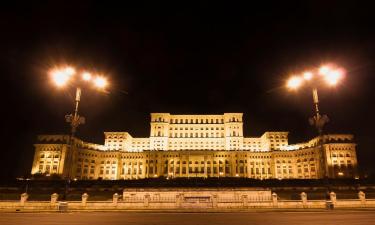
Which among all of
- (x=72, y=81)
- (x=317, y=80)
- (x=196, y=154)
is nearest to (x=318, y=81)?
(x=317, y=80)

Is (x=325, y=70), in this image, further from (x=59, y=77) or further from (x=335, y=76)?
(x=59, y=77)

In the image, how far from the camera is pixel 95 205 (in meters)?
25.3

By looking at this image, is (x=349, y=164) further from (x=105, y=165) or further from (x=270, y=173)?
(x=105, y=165)

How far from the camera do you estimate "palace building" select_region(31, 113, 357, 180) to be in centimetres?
10206

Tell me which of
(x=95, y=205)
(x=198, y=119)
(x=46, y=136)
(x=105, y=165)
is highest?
(x=198, y=119)

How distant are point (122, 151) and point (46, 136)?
3165 cm

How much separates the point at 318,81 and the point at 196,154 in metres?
88.9

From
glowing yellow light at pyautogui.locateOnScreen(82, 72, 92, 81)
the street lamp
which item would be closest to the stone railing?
the street lamp

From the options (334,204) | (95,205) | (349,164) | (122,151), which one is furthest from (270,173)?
(95,205)

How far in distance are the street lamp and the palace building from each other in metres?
84.1

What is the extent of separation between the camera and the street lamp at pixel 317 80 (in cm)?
2220

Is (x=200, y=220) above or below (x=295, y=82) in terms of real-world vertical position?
below

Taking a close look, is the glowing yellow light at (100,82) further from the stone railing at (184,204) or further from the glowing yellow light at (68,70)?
the stone railing at (184,204)

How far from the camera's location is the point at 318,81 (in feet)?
80.1
